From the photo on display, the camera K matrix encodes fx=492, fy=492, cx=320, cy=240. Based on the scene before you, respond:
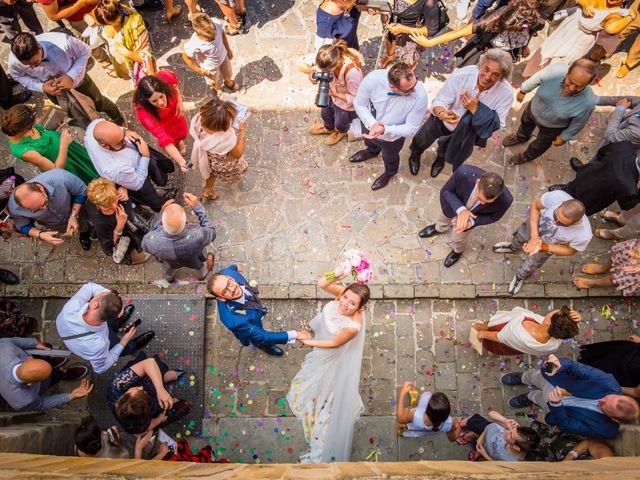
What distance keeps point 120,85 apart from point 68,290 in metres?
3.41

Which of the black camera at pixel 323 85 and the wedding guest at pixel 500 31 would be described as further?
the wedding guest at pixel 500 31

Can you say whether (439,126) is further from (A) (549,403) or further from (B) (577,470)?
(B) (577,470)

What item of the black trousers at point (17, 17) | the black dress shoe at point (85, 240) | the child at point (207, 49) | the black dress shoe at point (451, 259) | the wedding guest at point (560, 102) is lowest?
the black dress shoe at point (451, 259)

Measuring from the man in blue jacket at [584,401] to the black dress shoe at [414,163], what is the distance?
3276mm

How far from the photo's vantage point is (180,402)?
5914 mm

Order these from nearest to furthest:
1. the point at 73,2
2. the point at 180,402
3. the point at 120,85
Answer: the point at 180,402 → the point at 73,2 → the point at 120,85

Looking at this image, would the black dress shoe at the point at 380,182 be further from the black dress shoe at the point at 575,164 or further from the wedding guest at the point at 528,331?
the black dress shoe at the point at 575,164

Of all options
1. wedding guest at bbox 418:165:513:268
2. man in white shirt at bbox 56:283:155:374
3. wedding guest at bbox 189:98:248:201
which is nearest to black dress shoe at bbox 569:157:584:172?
wedding guest at bbox 418:165:513:268

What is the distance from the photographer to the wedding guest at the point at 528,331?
489cm

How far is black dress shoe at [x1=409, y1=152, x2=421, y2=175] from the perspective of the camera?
23.6 feet

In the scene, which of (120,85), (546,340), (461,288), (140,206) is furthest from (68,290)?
(546,340)

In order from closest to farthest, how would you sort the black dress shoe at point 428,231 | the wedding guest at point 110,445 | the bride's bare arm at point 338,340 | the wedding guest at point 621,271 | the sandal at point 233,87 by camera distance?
the wedding guest at point 110,445 → the bride's bare arm at point 338,340 → the wedding guest at point 621,271 → the black dress shoe at point 428,231 → the sandal at point 233,87

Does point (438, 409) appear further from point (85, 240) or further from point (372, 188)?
point (85, 240)

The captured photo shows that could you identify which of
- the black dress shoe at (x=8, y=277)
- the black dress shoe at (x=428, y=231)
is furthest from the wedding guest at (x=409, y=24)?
the black dress shoe at (x=8, y=277)
